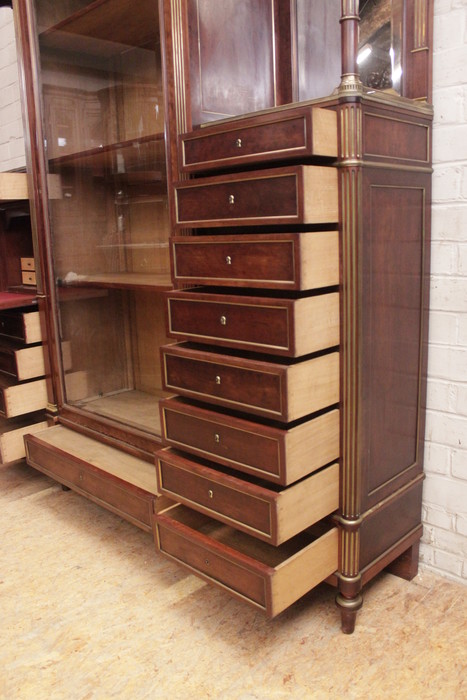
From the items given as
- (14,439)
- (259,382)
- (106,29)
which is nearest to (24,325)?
→ (14,439)

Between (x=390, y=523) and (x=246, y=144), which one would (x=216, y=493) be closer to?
(x=390, y=523)

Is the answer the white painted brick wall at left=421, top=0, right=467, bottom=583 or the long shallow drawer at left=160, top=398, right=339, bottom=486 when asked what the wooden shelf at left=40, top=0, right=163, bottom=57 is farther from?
the long shallow drawer at left=160, top=398, right=339, bottom=486

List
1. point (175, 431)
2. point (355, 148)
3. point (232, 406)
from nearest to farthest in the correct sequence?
point (355, 148)
point (232, 406)
point (175, 431)

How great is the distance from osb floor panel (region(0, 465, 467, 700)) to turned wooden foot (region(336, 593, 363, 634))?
24 millimetres

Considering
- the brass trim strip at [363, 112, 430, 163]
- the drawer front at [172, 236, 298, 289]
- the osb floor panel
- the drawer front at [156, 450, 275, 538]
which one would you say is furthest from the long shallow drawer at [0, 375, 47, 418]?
the brass trim strip at [363, 112, 430, 163]

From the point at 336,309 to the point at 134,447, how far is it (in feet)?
3.14

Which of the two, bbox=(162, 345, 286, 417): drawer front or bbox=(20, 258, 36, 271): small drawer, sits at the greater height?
bbox=(20, 258, 36, 271): small drawer

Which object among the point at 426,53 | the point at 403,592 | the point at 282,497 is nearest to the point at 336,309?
the point at 282,497

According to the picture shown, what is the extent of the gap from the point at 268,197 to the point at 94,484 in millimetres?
1127

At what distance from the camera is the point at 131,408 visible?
7.43 ft

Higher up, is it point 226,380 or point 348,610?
point 226,380

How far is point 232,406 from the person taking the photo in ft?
4.63

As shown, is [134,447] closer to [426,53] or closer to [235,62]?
[235,62]

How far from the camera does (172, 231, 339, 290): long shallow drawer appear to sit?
126 centimetres
